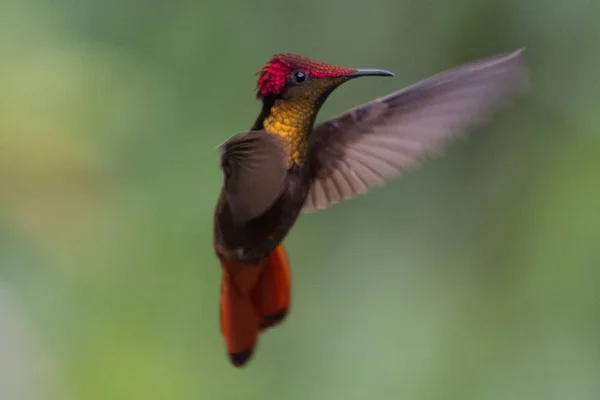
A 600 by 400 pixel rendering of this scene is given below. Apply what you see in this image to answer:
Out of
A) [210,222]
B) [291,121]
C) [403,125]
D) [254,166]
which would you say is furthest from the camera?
[210,222]

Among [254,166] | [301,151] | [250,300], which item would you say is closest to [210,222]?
[250,300]

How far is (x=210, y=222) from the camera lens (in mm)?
1620

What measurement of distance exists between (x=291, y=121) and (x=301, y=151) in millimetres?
47

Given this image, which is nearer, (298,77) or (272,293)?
(298,77)


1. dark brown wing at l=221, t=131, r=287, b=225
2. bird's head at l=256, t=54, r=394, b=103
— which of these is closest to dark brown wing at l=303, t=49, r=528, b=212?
bird's head at l=256, t=54, r=394, b=103

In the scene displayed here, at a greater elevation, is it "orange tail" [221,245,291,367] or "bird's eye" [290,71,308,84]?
"bird's eye" [290,71,308,84]

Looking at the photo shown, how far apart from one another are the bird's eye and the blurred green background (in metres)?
0.93

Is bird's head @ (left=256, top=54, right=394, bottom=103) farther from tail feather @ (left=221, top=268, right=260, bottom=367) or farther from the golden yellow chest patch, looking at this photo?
tail feather @ (left=221, top=268, right=260, bottom=367)

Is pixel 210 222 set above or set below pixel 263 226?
below

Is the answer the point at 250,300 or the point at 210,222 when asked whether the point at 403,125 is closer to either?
the point at 250,300

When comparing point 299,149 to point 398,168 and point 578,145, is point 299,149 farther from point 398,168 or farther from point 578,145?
point 578,145

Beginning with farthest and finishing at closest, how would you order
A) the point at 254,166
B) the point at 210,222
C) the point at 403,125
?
the point at 210,222 → the point at 403,125 → the point at 254,166

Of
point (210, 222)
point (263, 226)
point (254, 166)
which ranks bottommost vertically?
point (210, 222)

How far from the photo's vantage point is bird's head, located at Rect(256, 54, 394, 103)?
67 cm
